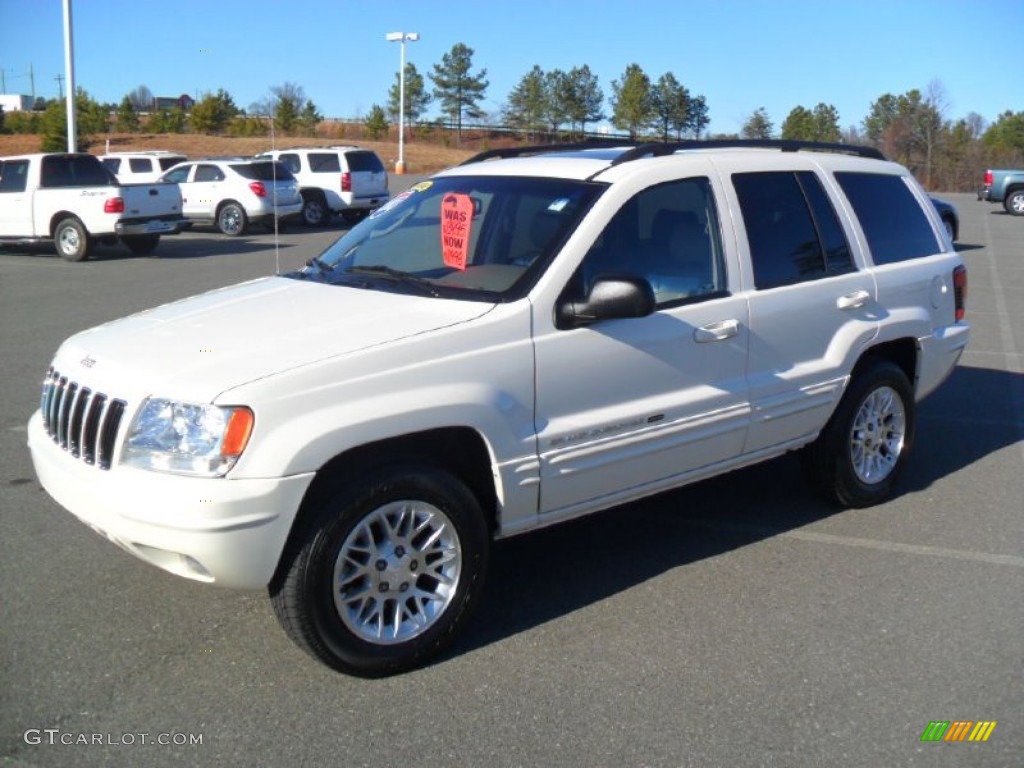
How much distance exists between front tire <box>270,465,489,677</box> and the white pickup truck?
16.1 m

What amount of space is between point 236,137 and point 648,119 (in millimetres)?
48984

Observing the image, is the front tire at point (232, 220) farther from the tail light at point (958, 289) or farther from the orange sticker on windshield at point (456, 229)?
the orange sticker on windshield at point (456, 229)

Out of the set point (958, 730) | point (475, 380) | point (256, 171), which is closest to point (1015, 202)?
point (256, 171)

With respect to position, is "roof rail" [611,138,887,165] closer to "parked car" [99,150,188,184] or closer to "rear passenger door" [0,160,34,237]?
"rear passenger door" [0,160,34,237]

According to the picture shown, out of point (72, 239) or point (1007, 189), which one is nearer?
point (72, 239)

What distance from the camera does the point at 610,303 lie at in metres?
4.23

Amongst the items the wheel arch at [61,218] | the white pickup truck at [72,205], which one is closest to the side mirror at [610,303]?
the white pickup truck at [72,205]

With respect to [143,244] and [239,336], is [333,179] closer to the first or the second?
[143,244]

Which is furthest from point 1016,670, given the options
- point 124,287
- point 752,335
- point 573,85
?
point 573,85

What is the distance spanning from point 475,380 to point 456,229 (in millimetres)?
1042

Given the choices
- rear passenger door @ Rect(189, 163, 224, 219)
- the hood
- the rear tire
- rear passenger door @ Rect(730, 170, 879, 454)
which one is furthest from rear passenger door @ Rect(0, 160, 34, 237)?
rear passenger door @ Rect(730, 170, 879, 454)

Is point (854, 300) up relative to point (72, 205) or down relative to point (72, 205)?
down

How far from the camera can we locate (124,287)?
15047 millimetres

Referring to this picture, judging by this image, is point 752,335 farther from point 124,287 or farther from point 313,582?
point 124,287
